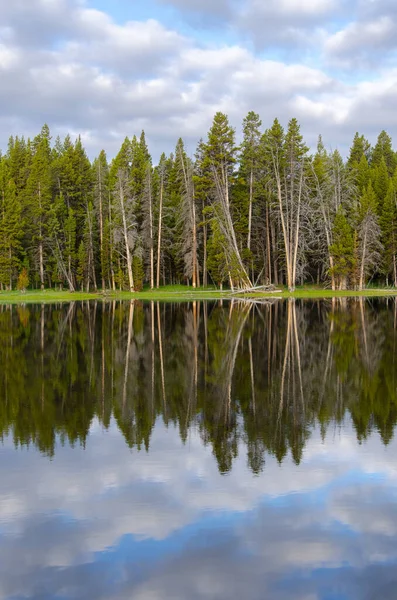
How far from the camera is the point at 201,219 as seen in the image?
237ft

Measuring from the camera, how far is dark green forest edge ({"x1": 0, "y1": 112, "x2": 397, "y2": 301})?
207 ft

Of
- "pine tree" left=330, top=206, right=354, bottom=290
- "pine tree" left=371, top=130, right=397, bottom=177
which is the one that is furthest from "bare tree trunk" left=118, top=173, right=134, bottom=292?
"pine tree" left=371, top=130, right=397, bottom=177

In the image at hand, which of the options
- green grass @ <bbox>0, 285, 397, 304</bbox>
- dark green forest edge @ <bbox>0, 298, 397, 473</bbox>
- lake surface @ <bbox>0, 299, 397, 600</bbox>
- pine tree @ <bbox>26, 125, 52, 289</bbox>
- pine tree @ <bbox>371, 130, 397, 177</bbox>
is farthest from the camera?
pine tree @ <bbox>371, 130, 397, 177</bbox>

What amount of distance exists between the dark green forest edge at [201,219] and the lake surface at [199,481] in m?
45.4

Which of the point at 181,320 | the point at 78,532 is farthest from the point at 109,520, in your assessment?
the point at 181,320

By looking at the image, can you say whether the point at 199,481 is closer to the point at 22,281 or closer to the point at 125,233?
the point at 125,233

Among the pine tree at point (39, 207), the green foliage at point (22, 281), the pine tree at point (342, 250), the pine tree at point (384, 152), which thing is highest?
the pine tree at point (384, 152)

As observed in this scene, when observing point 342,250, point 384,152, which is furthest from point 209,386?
point 384,152

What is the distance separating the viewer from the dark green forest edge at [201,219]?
207ft

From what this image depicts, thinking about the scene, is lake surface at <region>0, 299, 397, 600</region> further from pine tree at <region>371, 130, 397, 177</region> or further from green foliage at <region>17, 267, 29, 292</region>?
pine tree at <region>371, 130, 397, 177</region>

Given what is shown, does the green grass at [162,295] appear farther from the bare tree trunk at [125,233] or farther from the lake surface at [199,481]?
the lake surface at [199,481]

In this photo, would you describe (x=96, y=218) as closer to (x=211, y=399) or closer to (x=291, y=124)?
(x=291, y=124)

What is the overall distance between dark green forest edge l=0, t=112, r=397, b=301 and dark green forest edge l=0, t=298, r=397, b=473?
37.0 metres

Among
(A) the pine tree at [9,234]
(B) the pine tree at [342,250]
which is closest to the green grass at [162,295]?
(B) the pine tree at [342,250]
